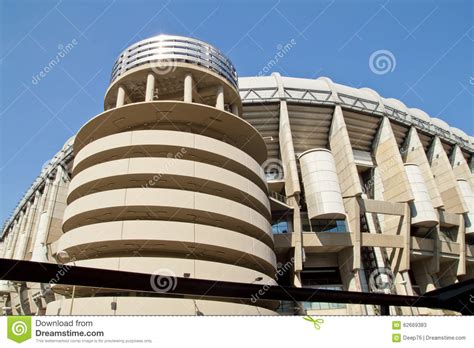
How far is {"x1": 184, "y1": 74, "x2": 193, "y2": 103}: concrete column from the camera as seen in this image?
2786 cm

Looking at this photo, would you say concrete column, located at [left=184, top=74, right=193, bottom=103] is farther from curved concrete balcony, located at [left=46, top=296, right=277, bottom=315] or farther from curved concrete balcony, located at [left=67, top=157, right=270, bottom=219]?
curved concrete balcony, located at [left=46, top=296, right=277, bottom=315]

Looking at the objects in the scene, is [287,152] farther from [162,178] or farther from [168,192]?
[168,192]

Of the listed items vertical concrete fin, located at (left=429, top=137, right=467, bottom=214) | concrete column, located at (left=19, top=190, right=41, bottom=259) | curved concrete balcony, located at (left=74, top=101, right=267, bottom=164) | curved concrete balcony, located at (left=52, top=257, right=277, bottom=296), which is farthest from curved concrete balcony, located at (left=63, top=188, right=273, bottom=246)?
vertical concrete fin, located at (left=429, top=137, right=467, bottom=214)

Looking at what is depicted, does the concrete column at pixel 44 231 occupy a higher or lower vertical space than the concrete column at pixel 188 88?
lower

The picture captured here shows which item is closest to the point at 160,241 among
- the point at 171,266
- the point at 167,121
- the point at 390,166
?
the point at 171,266

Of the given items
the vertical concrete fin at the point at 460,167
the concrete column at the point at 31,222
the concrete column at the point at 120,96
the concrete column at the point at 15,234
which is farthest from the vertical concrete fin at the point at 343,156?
the concrete column at the point at 15,234

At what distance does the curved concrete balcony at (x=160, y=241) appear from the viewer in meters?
21.6

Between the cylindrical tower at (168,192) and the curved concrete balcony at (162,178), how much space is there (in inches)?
3.0

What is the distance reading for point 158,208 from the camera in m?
22.6

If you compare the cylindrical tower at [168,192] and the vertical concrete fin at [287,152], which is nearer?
the cylindrical tower at [168,192]

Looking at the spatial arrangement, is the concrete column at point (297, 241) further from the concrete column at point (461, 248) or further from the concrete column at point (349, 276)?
the concrete column at point (461, 248)

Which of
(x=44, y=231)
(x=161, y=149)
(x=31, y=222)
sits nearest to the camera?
(x=161, y=149)

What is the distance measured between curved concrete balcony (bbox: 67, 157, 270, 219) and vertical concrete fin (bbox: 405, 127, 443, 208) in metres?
24.7

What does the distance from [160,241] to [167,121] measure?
10279mm
